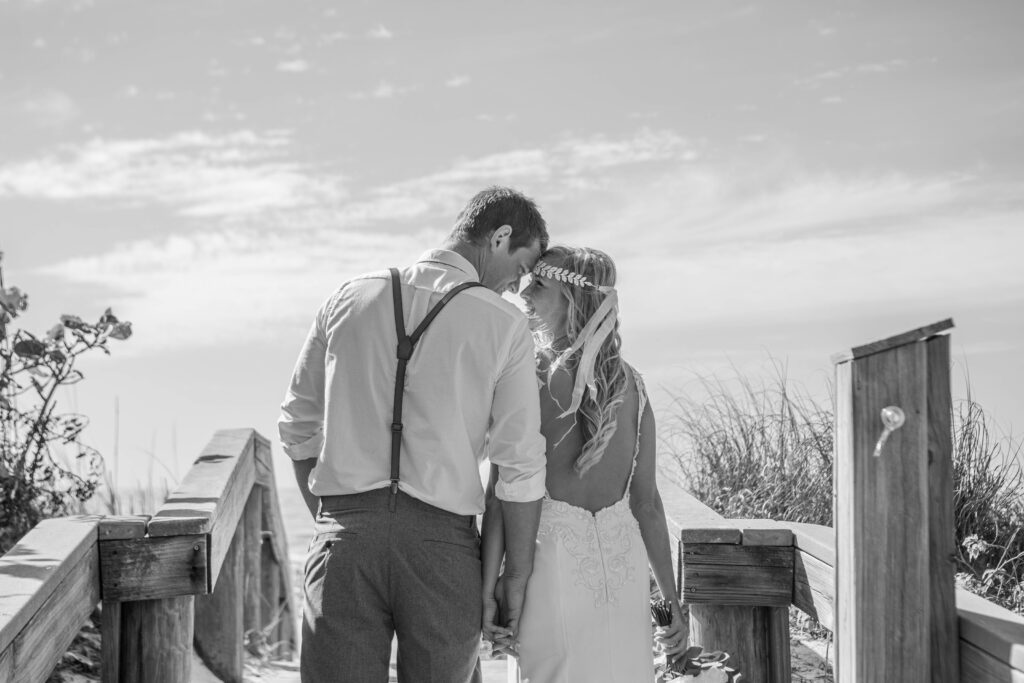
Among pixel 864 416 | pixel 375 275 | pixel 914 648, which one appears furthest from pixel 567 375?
pixel 914 648

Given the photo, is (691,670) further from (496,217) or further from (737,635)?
(496,217)

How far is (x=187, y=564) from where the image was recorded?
12.0ft

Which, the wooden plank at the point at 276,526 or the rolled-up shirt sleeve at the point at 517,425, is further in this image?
Result: the wooden plank at the point at 276,526

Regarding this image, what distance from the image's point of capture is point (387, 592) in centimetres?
264

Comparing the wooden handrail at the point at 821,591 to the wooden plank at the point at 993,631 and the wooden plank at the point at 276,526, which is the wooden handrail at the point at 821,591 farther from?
the wooden plank at the point at 276,526

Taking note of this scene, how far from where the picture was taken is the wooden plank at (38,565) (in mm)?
2674

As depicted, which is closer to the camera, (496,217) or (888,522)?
(888,522)

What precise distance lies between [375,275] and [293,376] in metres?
0.42

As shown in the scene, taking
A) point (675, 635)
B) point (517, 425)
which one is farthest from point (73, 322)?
point (675, 635)

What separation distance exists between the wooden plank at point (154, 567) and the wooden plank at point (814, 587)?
202cm

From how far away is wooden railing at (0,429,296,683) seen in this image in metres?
2.88

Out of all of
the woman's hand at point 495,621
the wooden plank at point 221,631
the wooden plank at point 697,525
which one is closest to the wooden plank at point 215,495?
the wooden plank at point 221,631

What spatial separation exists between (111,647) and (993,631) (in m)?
2.90

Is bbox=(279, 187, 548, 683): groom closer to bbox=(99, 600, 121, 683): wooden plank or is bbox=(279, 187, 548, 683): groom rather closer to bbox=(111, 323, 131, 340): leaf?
bbox=(99, 600, 121, 683): wooden plank
